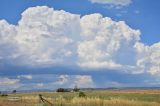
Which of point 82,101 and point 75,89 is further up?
point 75,89

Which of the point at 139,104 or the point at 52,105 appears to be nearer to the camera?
the point at 52,105

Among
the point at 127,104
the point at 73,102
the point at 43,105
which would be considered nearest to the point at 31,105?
the point at 43,105

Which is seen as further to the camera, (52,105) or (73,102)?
(73,102)

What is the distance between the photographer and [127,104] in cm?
A: 4000

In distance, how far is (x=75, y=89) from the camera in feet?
373

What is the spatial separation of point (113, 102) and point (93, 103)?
180 cm

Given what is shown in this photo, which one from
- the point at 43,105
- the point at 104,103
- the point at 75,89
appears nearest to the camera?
the point at 43,105

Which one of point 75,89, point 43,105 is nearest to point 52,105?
point 43,105

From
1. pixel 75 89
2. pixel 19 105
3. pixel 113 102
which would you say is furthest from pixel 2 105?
pixel 75 89

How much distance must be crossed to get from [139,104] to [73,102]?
5.84 m

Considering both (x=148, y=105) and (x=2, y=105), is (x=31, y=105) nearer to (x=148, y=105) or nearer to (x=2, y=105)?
(x=2, y=105)

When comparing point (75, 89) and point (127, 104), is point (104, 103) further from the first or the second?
point (75, 89)

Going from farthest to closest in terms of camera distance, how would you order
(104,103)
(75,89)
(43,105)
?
(75,89)
(104,103)
(43,105)

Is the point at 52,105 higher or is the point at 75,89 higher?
the point at 75,89
